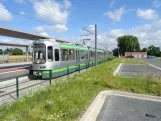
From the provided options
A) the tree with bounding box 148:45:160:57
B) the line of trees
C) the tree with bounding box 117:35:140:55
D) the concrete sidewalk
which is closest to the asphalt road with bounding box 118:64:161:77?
the concrete sidewalk

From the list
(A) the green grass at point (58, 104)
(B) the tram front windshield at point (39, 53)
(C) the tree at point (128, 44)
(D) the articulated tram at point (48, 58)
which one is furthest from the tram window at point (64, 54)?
(C) the tree at point (128, 44)

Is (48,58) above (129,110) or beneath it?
above

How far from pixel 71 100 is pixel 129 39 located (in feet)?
459

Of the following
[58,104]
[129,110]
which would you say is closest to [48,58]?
[58,104]

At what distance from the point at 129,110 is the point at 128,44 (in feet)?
454

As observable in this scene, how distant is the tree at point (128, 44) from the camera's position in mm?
140100

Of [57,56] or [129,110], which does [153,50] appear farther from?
[129,110]

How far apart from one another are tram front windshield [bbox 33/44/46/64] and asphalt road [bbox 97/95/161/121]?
8.36m

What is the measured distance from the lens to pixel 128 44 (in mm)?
140000

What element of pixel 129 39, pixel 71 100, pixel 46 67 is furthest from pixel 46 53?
pixel 129 39

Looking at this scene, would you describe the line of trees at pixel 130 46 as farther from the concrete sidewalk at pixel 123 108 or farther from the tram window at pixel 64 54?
the concrete sidewalk at pixel 123 108

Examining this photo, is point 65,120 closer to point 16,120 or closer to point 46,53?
point 16,120

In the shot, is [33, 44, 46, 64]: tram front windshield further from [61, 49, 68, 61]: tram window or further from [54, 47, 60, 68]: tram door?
[61, 49, 68, 61]: tram window

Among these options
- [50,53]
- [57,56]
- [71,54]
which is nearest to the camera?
[50,53]
